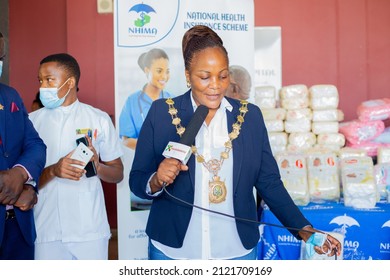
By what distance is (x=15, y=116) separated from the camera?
224 centimetres

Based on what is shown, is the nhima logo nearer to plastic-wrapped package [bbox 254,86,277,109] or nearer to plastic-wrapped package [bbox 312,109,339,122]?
plastic-wrapped package [bbox 254,86,277,109]

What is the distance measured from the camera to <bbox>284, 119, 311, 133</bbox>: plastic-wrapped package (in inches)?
161

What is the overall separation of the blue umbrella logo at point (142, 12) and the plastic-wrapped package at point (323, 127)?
157 centimetres

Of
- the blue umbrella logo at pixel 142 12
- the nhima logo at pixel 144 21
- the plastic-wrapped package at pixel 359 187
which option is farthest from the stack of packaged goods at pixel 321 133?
the blue umbrella logo at pixel 142 12

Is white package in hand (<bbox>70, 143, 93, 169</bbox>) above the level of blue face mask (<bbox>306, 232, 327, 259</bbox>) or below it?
above

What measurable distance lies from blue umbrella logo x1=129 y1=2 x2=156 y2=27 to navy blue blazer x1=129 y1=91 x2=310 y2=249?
149cm

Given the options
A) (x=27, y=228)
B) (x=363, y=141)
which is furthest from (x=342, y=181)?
(x=27, y=228)

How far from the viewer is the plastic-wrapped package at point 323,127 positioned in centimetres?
409

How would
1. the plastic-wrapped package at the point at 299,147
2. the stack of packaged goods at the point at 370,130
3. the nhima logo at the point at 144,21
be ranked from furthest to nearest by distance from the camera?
the stack of packaged goods at the point at 370,130 → the plastic-wrapped package at the point at 299,147 → the nhima logo at the point at 144,21

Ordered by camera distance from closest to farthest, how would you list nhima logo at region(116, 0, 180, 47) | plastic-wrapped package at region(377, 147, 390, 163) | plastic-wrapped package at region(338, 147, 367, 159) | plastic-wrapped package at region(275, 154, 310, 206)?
nhima logo at region(116, 0, 180, 47) < plastic-wrapped package at region(275, 154, 310, 206) < plastic-wrapped package at region(338, 147, 367, 159) < plastic-wrapped package at region(377, 147, 390, 163)

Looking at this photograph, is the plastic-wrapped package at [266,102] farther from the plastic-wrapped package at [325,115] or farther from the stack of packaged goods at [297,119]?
the plastic-wrapped package at [325,115]

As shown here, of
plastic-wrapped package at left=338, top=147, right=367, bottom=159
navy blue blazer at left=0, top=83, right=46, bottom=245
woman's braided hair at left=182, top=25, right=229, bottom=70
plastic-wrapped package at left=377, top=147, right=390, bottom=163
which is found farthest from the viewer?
plastic-wrapped package at left=377, top=147, right=390, bottom=163

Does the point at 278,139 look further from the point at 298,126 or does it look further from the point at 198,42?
the point at 198,42

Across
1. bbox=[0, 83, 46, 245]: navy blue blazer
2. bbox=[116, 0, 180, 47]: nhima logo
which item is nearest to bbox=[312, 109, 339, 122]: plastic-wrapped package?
bbox=[116, 0, 180, 47]: nhima logo
